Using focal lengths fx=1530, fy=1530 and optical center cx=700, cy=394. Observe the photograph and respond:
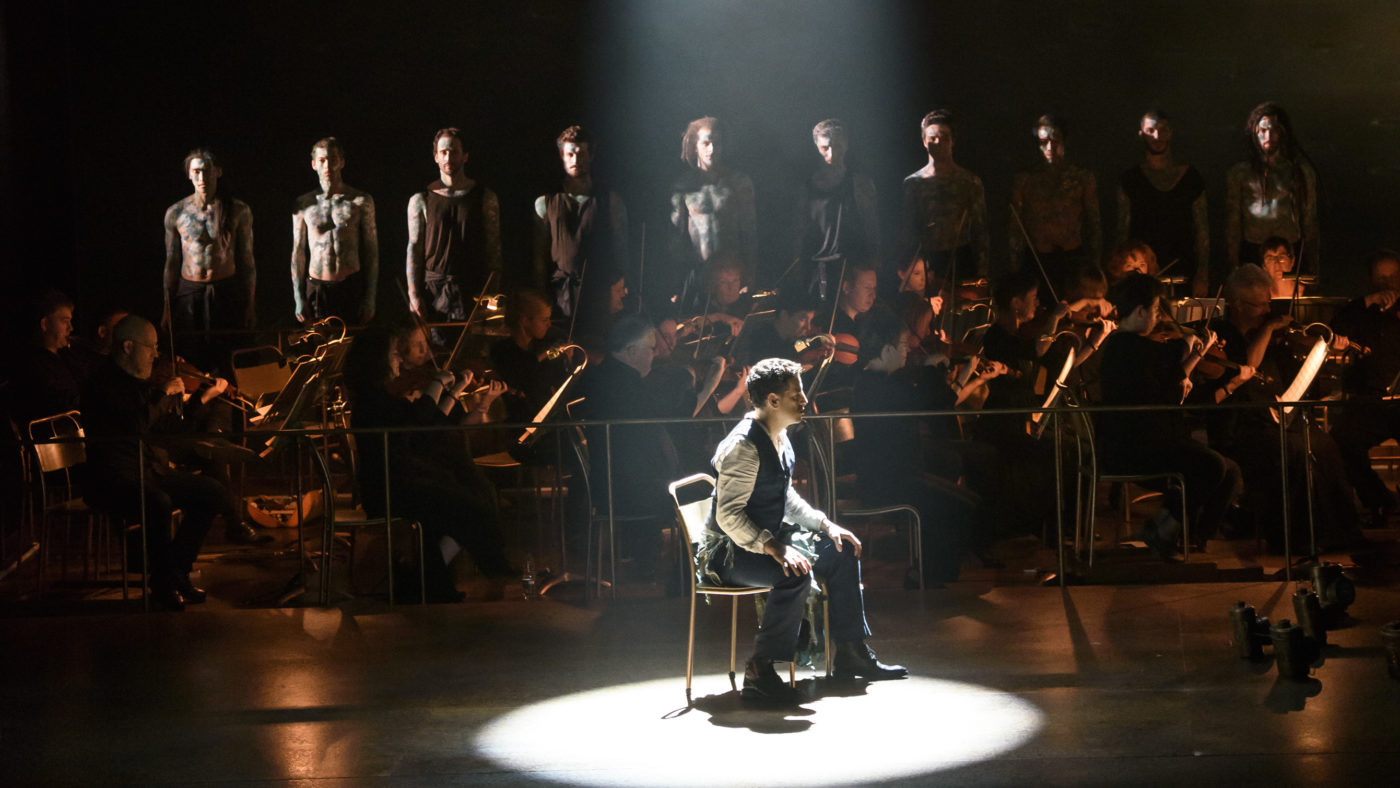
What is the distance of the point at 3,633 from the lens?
18.6 feet

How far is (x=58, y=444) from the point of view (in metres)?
6.17

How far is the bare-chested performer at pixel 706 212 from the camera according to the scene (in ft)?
28.1

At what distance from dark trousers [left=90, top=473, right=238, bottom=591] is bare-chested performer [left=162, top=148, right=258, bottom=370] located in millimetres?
2699

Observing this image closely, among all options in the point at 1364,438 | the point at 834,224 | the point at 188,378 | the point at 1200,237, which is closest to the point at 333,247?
the point at 188,378

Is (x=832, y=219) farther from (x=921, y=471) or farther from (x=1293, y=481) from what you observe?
(x=1293, y=481)

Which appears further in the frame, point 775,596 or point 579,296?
point 579,296

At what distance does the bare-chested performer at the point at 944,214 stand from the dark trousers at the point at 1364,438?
217 centimetres

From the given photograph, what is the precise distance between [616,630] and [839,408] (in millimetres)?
1526

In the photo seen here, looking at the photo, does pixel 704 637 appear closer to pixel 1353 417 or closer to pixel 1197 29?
pixel 1353 417

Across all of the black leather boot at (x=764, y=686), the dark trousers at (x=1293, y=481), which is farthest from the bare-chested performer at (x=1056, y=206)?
the black leather boot at (x=764, y=686)

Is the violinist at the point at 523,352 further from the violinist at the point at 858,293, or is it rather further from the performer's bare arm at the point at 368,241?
the performer's bare arm at the point at 368,241

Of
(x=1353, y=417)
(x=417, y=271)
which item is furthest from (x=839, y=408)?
(x=417, y=271)

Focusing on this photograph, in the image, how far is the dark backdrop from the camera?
10250mm

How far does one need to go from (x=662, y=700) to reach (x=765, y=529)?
23.9 inches
